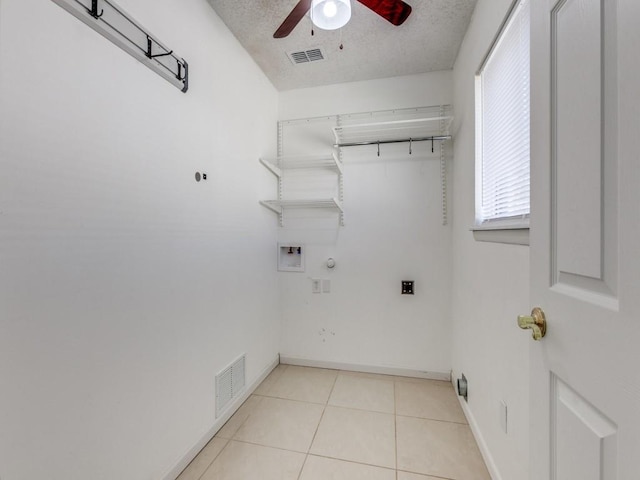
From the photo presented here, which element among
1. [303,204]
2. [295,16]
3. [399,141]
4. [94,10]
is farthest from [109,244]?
[399,141]

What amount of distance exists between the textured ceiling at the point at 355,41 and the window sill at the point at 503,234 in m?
1.42

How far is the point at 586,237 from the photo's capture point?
0.59 m

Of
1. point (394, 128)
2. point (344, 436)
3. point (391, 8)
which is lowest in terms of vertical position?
point (344, 436)

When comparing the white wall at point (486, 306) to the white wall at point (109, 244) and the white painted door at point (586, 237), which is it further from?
the white wall at point (109, 244)

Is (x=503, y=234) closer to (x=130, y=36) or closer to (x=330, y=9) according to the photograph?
(x=330, y=9)

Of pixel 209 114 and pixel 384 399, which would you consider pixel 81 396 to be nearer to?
pixel 209 114

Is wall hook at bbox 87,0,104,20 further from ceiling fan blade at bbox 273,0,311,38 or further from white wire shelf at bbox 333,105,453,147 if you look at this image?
white wire shelf at bbox 333,105,453,147

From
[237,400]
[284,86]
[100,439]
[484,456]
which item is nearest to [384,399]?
[484,456]

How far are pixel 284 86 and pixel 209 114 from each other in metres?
1.21

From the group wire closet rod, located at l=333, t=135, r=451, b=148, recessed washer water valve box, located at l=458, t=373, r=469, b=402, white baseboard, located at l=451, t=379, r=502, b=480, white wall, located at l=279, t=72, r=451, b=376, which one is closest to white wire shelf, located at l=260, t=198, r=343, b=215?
white wall, located at l=279, t=72, r=451, b=376

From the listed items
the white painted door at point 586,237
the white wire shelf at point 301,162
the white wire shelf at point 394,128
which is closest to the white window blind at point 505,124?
the white painted door at point 586,237

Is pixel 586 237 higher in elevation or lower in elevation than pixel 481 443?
higher

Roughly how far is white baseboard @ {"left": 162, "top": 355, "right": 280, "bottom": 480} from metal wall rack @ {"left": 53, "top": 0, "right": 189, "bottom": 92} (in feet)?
6.54

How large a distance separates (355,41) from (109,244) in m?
2.08
